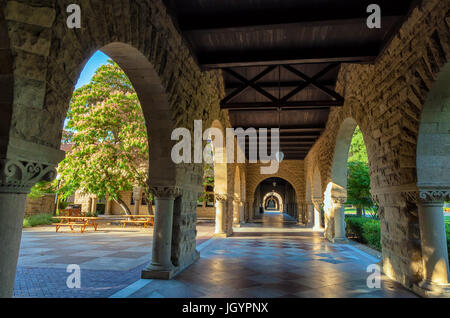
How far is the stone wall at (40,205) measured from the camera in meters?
15.3

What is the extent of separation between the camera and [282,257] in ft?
19.2

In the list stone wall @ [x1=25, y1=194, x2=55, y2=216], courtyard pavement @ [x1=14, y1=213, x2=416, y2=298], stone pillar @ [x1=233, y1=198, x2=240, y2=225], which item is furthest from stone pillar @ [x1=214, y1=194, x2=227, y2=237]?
stone wall @ [x1=25, y1=194, x2=55, y2=216]

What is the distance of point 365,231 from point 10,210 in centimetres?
920

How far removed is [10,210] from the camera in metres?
1.72

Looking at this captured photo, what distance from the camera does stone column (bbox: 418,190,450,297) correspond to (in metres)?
3.32

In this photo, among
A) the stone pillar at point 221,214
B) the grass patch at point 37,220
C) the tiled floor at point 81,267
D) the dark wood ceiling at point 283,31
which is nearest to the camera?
the tiled floor at point 81,267

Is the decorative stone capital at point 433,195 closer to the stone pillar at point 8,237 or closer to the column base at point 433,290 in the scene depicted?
the column base at point 433,290

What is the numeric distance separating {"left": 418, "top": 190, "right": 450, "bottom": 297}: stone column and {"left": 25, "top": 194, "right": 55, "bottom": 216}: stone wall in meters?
17.9

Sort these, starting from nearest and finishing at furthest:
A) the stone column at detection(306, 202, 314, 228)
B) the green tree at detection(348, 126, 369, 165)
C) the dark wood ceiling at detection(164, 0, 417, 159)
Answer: the dark wood ceiling at detection(164, 0, 417, 159) < the stone column at detection(306, 202, 314, 228) < the green tree at detection(348, 126, 369, 165)

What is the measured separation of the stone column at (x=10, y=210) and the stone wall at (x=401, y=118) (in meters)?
4.07

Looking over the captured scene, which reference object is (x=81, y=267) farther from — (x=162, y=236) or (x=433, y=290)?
(x=433, y=290)

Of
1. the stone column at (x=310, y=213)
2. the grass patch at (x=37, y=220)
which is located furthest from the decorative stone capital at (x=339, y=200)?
the grass patch at (x=37, y=220)

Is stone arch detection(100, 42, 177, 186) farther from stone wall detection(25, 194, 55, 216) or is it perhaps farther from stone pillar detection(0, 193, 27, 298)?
stone wall detection(25, 194, 55, 216)

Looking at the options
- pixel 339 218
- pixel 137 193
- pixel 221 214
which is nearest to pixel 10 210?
pixel 221 214
